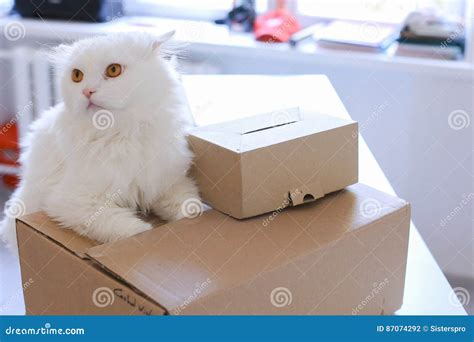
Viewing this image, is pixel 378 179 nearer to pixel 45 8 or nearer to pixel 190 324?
pixel 190 324

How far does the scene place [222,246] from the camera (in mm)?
1059

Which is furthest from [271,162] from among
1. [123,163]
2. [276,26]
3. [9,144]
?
[9,144]

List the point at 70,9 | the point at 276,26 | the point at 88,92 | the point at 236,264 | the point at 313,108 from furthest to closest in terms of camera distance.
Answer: the point at 70,9
the point at 276,26
the point at 313,108
the point at 88,92
the point at 236,264

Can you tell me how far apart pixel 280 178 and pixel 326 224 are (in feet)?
0.40

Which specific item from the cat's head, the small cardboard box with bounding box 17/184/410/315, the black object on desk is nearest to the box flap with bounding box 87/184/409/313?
the small cardboard box with bounding box 17/184/410/315

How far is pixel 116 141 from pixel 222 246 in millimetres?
281

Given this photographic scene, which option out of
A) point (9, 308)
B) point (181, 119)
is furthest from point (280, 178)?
point (9, 308)

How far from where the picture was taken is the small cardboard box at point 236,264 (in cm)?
95

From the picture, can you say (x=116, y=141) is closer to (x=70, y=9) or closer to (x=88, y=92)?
(x=88, y=92)

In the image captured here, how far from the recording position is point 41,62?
281cm

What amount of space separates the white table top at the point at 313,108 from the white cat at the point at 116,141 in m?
0.18

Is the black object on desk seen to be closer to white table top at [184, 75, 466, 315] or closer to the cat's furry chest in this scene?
white table top at [184, 75, 466, 315]

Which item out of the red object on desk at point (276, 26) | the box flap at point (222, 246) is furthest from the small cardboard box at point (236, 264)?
the red object on desk at point (276, 26)

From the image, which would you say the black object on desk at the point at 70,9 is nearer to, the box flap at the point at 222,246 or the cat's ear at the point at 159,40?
the cat's ear at the point at 159,40
